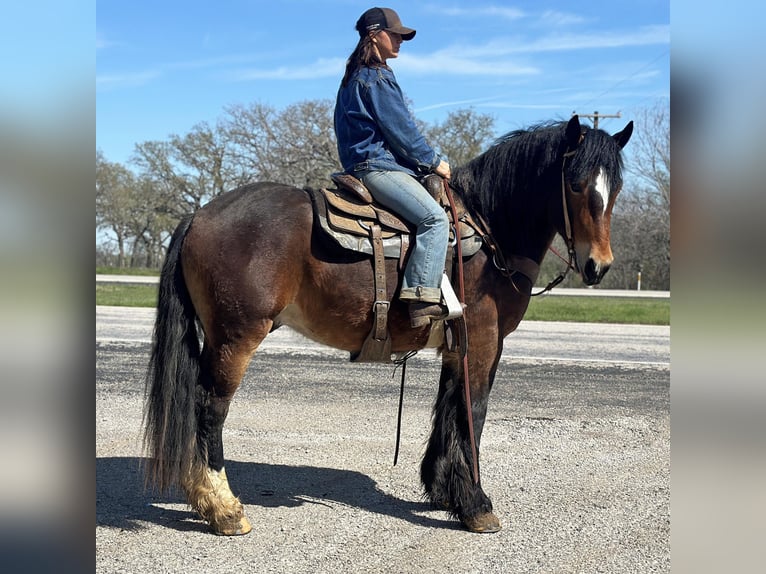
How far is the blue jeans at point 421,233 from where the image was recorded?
3982 millimetres

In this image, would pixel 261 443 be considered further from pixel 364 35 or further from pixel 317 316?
pixel 364 35

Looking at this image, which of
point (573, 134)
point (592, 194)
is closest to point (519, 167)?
point (573, 134)

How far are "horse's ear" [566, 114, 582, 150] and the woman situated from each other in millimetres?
749

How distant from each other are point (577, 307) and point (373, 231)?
17.0m

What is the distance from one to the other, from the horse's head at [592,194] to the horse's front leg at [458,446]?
2.74ft

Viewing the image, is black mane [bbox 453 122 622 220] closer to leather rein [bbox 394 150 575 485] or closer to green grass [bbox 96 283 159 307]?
leather rein [bbox 394 150 575 485]

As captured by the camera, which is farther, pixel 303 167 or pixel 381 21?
pixel 303 167

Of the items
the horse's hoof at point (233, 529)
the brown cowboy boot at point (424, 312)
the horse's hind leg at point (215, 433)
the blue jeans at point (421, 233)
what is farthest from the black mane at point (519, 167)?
the horse's hoof at point (233, 529)

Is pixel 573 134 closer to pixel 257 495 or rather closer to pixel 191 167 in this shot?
pixel 257 495

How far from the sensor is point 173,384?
394 centimetres

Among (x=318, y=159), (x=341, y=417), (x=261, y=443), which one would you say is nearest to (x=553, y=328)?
(x=341, y=417)

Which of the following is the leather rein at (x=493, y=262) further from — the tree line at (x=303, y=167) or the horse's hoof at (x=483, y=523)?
the tree line at (x=303, y=167)

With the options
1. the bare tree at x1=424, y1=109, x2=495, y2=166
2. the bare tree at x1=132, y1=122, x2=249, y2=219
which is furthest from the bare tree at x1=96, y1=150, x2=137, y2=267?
the bare tree at x1=424, y1=109, x2=495, y2=166

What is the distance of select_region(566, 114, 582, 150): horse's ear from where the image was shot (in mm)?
4035
